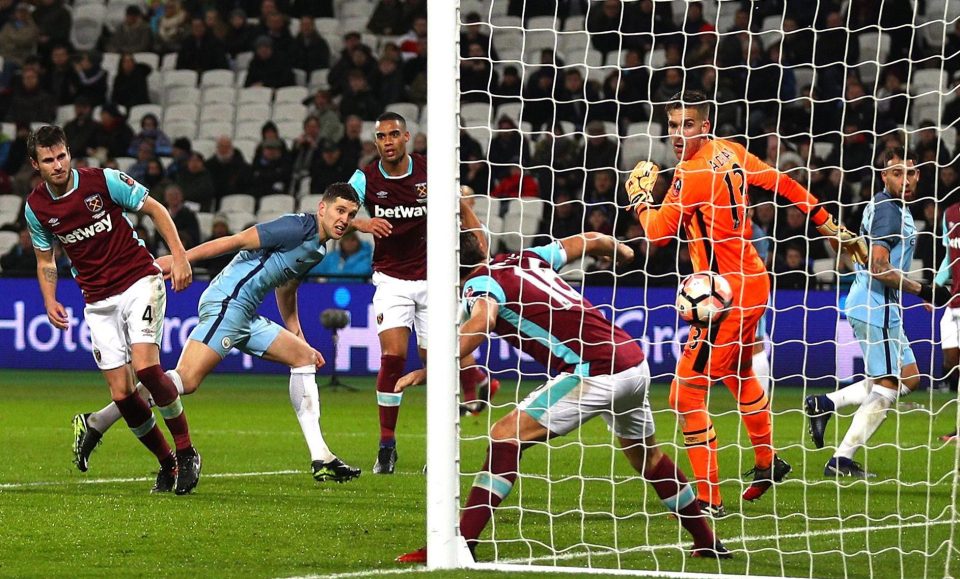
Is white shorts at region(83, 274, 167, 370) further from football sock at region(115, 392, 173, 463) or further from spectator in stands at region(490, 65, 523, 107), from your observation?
spectator in stands at region(490, 65, 523, 107)

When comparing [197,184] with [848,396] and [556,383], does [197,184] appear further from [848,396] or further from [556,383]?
[556,383]

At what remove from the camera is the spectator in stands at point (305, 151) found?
18.8m

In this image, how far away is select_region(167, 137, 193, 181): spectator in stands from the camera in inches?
736

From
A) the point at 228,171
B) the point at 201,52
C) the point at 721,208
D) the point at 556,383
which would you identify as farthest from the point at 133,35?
the point at 556,383

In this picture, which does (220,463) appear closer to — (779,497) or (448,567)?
(779,497)

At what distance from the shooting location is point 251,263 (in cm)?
862

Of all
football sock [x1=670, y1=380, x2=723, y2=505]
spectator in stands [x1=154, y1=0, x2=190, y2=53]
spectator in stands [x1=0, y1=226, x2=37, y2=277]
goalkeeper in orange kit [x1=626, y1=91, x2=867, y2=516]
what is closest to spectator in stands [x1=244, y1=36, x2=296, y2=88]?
spectator in stands [x1=154, y1=0, x2=190, y2=53]

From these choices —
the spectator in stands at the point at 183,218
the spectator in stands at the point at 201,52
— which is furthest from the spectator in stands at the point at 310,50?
the spectator in stands at the point at 183,218

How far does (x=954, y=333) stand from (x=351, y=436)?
14.9ft

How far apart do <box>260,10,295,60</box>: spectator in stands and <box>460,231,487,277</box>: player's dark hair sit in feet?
48.9

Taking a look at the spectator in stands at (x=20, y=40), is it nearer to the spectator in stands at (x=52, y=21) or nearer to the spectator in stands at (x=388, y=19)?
the spectator in stands at (x=52, y=21)

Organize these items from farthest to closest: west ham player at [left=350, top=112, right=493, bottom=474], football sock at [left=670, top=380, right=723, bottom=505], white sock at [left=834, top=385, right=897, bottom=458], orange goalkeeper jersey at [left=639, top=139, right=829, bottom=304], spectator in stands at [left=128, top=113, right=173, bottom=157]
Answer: spectator in stands at [left=128, top=113, right=173, bottom=157] → west ham player at [left=350, top=112, right=493, bottom=474] → white sock at [left=834, top=385, right=897, bottom=458] → orange goalkeeper jersey at [left=639, top=139, right=829, bottom=304] → football sock at [left=670, top=380, right=723, bottom=505]

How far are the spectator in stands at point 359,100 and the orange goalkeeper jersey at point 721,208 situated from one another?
12279 mm

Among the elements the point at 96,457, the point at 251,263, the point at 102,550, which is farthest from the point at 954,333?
the point at 102,550
